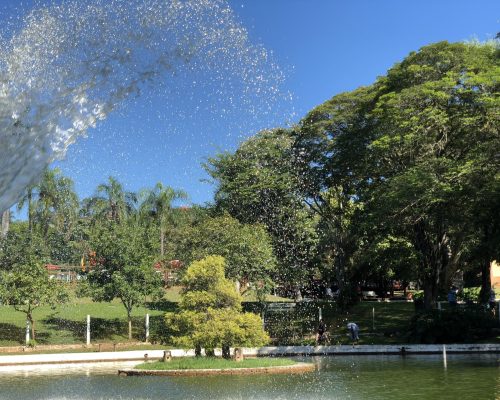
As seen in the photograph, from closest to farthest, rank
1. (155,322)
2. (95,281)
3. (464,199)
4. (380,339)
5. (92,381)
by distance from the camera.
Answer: (92,381) → (464,199) → (380,339) → (95,281) → (155,322)

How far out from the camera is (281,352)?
109 feet

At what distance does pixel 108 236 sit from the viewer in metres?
38.9

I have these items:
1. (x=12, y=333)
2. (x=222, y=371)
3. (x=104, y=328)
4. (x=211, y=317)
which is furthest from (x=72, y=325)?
(x=222, y=371)

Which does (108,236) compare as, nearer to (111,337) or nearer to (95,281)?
(95,281)

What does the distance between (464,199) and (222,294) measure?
1426 cm

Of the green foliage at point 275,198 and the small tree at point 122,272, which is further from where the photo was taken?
the green foliage at point 275,198

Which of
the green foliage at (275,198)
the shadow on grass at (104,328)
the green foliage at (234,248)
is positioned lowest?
the shadow on grass at (104,328)

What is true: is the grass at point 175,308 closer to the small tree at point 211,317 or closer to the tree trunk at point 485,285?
the tree trunk at point 485,285

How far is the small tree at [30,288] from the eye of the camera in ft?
113

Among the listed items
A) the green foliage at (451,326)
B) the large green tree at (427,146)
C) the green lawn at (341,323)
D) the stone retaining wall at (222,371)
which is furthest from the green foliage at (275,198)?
the stone retaining wall at (222,371)

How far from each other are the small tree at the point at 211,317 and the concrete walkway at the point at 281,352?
20.7ft

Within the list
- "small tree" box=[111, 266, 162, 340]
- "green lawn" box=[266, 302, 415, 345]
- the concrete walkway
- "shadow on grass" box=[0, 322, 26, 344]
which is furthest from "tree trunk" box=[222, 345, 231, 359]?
"shadow on grass" box=[0, 322, 26, 344]

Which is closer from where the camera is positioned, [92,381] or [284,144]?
[92,381]

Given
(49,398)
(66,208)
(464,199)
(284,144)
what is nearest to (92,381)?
(49,398)
